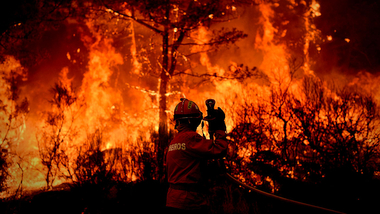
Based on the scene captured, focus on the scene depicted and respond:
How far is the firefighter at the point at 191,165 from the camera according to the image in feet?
8.36

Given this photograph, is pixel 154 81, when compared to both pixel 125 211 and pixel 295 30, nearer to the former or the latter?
pixel 295 30

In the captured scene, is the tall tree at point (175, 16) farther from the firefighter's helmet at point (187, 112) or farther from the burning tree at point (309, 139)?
the firefighter's helmet at point (187, 112)

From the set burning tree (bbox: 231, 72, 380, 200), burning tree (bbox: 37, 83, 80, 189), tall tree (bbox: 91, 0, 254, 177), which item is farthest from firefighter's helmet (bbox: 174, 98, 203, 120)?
tall tree (bbox: 91, 0, 254, 177)

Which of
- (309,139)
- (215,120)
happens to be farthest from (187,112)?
(309,139)

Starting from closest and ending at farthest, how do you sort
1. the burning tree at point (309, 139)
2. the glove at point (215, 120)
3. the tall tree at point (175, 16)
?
1. the glove at point (215, 120)
2. the burning tree at point (309, 139)
3. the tall tree at point (175, 16)

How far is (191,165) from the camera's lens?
2.69 m

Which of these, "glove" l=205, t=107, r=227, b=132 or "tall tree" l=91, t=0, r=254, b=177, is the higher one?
"tall tree" l=91, t=0, r=254, b=177

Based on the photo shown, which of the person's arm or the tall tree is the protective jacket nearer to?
the person's arm

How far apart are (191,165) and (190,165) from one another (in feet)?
0.05

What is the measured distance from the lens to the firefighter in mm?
2547

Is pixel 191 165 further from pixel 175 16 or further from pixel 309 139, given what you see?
pixel 175 16

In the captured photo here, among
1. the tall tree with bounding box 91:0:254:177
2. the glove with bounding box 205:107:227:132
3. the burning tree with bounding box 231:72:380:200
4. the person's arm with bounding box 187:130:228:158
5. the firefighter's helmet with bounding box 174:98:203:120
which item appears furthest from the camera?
the tall tree with bounding box 91:0:254:177

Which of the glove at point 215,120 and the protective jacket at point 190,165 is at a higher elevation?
the glove at point 215,120

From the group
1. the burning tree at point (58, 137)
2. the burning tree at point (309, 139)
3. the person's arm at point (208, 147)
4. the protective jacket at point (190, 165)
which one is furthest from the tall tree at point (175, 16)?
the person's arm at point (208, 147)
